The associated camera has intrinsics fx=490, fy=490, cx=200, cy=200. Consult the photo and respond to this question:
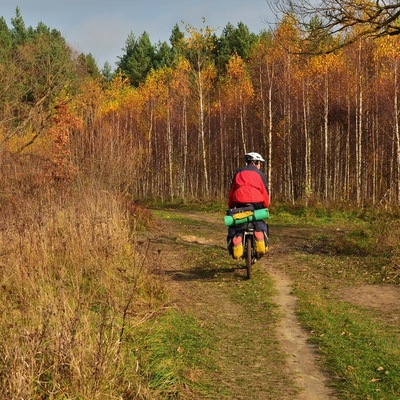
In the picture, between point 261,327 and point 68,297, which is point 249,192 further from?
point 68,297

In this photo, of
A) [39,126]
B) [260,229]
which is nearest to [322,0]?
[260,229]

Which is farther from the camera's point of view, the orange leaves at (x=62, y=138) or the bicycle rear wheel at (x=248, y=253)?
the orange leaves at (x=62, y=138)

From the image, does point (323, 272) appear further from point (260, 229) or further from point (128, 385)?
point (128, 385)

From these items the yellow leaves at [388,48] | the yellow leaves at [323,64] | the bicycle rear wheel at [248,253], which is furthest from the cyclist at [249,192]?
the yellow leaves at [323,64]

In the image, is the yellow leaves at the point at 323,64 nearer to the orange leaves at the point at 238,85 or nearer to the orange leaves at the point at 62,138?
the orange leaves at the point at 238,85

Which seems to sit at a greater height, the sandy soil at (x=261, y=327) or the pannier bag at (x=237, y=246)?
the pannier bag at (x=237, y=246)

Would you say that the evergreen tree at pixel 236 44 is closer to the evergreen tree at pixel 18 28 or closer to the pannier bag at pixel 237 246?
the evergreen tree at pixel 18 28

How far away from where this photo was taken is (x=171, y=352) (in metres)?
5.28

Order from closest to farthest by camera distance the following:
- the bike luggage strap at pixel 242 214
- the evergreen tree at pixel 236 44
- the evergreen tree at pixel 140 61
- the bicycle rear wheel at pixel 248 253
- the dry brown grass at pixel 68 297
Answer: the dry brown grass at pixel 68 297 < the bike luggage strap at pixel 242 214 < the bicycle rear wheel at pixel 248 253 < the evergreen tree at pixel 236 44 < the evergreen tree at pixel 140 61

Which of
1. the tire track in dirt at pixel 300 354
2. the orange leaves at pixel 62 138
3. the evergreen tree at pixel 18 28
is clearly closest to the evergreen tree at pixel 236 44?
the evergreen tree at pixel 18 28

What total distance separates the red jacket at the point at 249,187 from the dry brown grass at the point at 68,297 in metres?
2.22

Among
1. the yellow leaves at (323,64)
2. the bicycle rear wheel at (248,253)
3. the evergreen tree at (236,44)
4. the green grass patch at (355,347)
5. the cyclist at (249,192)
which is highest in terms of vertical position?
the evergreen tree at (236,44)

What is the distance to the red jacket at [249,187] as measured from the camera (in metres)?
8.99

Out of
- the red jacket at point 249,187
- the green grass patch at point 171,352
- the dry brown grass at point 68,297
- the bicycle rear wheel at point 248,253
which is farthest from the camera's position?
the red jacket at point 249,187
